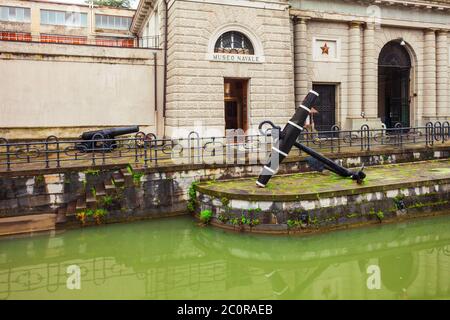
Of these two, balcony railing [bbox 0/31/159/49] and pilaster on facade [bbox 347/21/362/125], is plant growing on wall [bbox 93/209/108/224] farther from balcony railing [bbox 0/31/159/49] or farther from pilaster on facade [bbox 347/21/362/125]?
pilaster on facade [bbox 347/21/362/125]

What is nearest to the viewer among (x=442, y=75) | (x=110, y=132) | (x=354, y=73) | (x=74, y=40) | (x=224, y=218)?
(x=224, y=218)

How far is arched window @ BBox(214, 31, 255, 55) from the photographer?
1630 centimetres

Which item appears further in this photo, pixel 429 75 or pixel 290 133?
pixel 429 75

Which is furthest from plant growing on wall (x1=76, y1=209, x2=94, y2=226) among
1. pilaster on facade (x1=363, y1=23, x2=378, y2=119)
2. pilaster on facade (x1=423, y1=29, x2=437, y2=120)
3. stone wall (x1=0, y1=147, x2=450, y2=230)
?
pilaster on facade (x1=423, y1=29, x2=437, y2=120)

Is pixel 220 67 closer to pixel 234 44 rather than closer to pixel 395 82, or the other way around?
pixel 234 44

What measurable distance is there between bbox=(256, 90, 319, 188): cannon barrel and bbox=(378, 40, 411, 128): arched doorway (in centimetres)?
1306

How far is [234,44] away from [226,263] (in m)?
10.8

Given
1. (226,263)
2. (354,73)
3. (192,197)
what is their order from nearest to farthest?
(226,263)
(192,197)
(354,73)

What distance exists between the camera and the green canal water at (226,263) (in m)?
6.80

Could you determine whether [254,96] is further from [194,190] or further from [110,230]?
[110,230]

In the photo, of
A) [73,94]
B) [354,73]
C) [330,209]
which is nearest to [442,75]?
[354,73]

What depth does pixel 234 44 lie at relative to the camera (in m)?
16.5

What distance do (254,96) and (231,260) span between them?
966 centimetres

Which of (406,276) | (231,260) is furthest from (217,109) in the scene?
Answer: (406,276)
